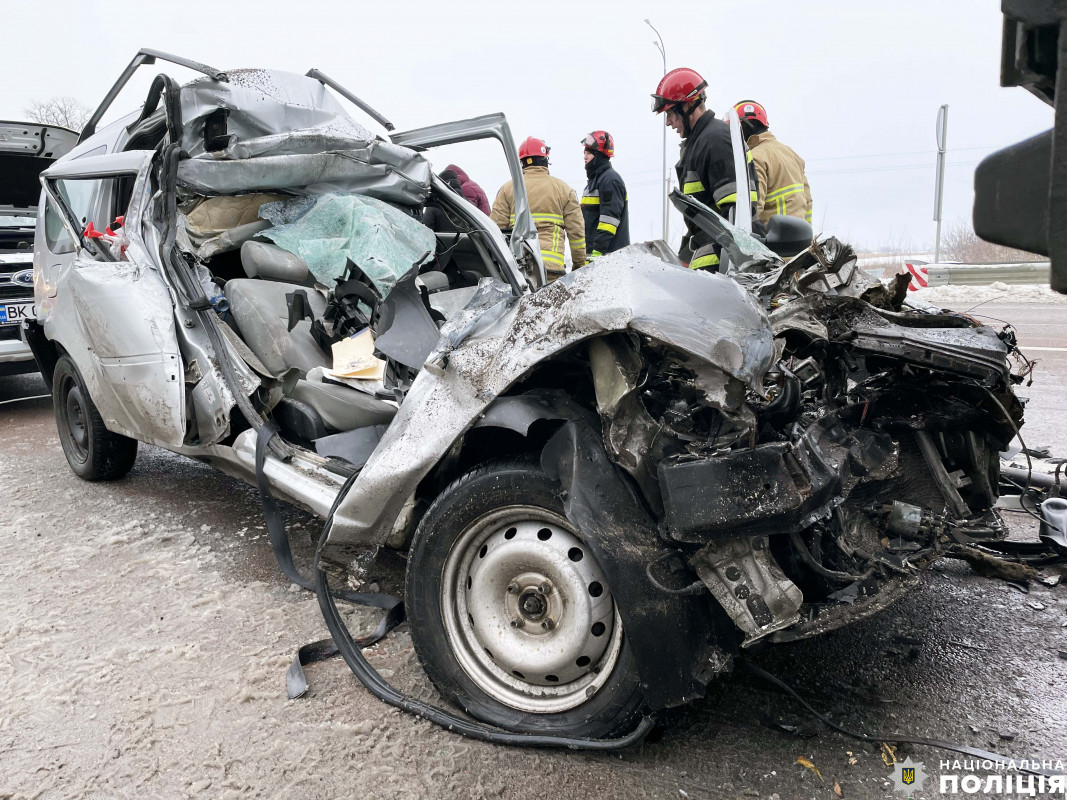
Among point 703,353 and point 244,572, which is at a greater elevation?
point 703,353

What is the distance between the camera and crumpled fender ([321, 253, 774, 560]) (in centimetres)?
179

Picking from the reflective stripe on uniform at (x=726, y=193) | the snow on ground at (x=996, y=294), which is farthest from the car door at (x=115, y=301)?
the snow on ground at (x=996, y=294)

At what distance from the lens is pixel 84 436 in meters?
4.46

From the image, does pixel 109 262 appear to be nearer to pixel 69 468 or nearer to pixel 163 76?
pixel 163 76

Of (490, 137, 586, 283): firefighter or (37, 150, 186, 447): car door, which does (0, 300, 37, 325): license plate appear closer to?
(37, 150, 186, 447): car door

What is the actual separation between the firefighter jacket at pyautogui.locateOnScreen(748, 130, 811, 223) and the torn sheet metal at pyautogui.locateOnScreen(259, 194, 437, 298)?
7.95ft

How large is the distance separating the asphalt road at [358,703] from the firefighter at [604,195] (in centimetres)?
477

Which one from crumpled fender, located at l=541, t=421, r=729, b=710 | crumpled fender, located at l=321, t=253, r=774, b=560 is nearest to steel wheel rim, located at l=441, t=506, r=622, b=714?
crumpled fender, located at l=541, t=421, r=729, b=710

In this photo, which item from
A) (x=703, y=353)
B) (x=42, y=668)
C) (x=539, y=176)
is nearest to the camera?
(x=703, y=353)

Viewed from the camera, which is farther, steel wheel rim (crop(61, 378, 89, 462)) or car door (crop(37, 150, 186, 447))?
steel wheel rim (crop(61, 378, 89, 462))

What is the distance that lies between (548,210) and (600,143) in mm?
796

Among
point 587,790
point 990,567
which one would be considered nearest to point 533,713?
point 587,790

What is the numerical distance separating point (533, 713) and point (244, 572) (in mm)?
1693

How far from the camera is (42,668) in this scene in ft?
8.32
